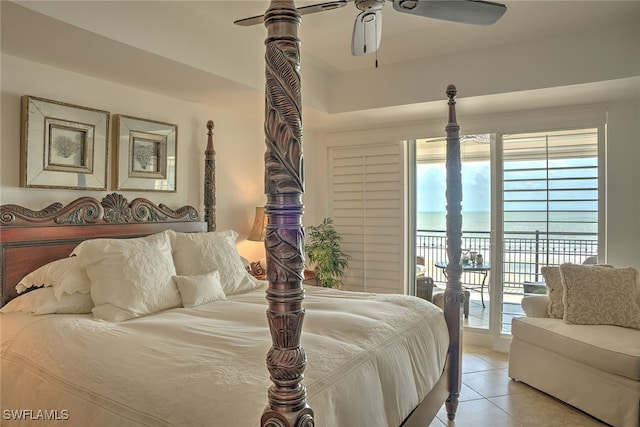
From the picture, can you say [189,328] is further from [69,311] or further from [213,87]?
[213,87]

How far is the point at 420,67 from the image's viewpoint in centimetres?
372

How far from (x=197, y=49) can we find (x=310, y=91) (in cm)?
129

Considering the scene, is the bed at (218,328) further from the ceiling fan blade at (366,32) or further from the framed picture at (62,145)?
the ceiling fan blade at (366,32)

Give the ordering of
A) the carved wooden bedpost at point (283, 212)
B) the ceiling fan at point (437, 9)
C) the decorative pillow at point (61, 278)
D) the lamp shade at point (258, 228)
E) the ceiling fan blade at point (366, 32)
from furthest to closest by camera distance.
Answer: the lamp shade at point (258, 228) < the decorative pillow at point (61, 278) < the ceiling fan blade at point (366, 32) < the ceiling fan at point (437, 9) < the carved wooden bedpost at point (283, 212)

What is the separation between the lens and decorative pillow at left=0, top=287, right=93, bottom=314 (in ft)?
7.10

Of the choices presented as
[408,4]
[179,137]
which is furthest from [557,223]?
[179,137]

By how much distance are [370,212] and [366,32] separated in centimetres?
268

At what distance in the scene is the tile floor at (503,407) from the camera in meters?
2.72

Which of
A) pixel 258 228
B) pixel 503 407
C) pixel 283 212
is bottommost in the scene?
pixel 503 407

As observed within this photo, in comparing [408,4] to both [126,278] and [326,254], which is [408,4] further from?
[326,254]

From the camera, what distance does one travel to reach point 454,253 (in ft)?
8.98

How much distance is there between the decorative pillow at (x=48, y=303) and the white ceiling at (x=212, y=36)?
1366 millimetres

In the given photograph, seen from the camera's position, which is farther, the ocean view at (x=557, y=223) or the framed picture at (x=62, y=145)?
the ocean view at (x=557, y=223)

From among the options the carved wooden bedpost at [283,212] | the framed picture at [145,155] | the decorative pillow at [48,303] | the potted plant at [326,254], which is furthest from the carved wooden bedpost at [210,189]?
the carved wooden bedpost at [283,212]
